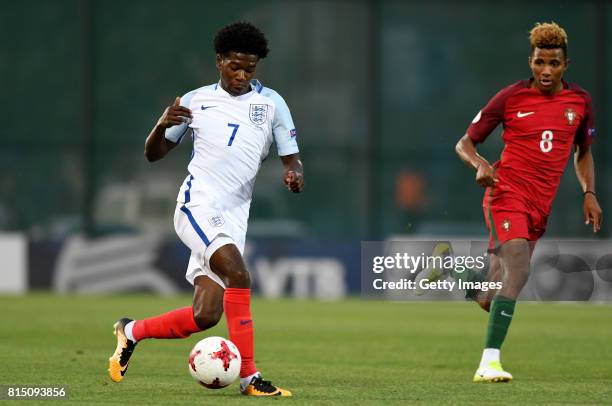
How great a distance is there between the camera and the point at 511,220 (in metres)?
8.74

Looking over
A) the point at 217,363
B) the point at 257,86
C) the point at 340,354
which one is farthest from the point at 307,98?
the point at 217,363

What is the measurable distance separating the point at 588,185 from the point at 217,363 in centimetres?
304

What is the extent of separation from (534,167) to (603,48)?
1629 centimetres

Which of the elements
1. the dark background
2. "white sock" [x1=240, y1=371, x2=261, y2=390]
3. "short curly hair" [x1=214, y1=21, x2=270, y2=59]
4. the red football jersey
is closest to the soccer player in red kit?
the red football jersey

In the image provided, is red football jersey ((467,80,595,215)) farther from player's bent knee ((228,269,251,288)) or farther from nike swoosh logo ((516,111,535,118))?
player's bent knee ((228,269,251,288))

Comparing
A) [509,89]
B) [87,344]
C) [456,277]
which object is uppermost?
[509,89]

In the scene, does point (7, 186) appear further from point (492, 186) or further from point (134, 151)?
point (492, 186)

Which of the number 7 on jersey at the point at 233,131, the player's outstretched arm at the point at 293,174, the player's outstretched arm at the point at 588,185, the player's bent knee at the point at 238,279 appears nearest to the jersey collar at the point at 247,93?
the number 7 on jersey at the point at 233,131

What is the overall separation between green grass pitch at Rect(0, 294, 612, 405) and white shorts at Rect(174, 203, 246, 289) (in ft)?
2.45

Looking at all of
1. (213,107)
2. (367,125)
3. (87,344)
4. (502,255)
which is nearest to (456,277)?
(502,255)

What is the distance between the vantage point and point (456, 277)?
337 inches

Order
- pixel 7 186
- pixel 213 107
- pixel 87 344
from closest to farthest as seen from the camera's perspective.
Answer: pixel 213 107, pixel 87 344, pixel 7 186

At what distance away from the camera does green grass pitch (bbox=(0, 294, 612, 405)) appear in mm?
7859

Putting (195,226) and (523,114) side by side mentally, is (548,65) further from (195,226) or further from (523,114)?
(195,226)
